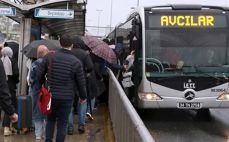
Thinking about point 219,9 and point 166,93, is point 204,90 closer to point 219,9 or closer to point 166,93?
point 166,93

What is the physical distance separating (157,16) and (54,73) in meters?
6.02

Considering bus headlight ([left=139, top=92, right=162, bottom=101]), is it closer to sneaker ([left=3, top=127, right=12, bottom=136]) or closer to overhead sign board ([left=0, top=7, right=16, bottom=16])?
overhead sign board ([left=0, top=7, right=16, bottom=16])

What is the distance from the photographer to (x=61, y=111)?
726cm

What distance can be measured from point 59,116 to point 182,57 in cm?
576

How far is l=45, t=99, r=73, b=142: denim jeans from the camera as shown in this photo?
283 inches

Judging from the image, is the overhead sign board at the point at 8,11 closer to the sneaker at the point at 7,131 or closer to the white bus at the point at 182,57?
the white bus at the point at 182,57

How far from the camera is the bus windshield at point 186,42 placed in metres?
12.4

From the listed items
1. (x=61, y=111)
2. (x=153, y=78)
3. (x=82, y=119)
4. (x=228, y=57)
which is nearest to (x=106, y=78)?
(x=153, y=78)

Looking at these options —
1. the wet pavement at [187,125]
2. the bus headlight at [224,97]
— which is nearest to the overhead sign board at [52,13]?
the wet pavement at [187,125]

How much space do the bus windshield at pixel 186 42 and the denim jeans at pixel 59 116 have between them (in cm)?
531

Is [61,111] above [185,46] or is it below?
below

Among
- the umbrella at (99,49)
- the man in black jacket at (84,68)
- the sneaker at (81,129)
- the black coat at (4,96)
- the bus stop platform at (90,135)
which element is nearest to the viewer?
the black coat at (4,96)

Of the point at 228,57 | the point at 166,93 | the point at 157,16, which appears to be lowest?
the point at 166,93

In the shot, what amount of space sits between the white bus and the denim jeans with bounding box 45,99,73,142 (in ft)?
16.9
